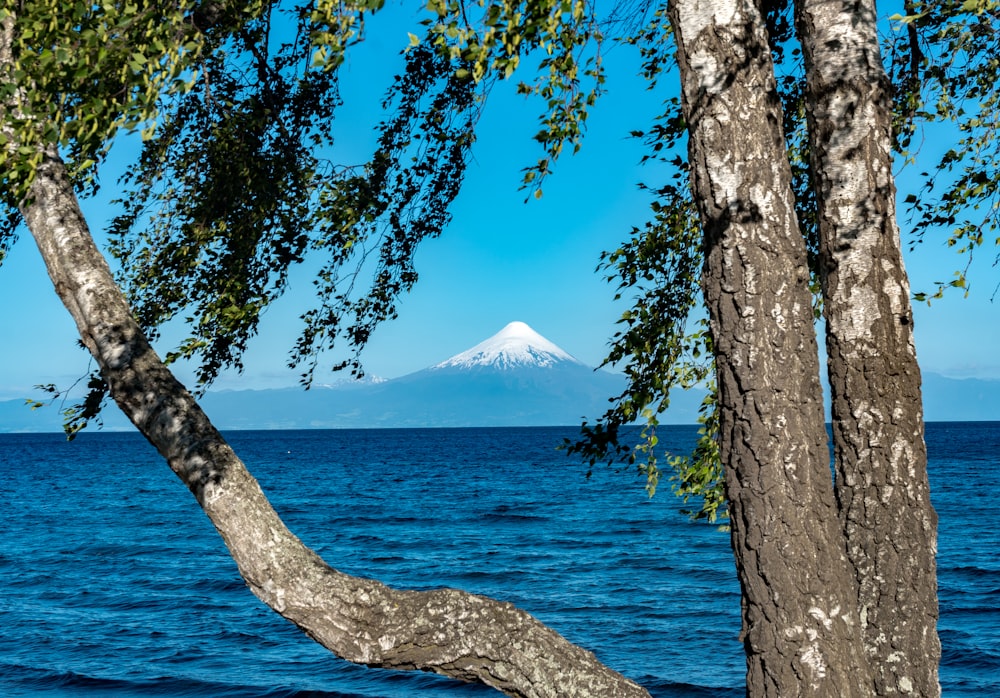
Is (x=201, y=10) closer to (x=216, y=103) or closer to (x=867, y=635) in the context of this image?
(x=216, y=103)

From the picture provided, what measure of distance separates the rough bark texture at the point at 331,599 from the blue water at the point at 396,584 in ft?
49.5

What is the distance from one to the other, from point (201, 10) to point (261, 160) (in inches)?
60.9

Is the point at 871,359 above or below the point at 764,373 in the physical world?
above

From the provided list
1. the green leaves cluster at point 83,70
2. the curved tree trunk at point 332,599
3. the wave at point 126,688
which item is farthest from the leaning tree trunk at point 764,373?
the wave at point 126,688

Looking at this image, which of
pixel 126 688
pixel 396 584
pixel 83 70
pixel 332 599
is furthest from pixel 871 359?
pixel 396 584

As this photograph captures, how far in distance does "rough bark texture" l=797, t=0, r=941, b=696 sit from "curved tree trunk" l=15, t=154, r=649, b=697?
1.35m

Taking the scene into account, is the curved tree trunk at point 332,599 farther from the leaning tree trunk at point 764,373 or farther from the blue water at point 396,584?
the blue water at point 396,584

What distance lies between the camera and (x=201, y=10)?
20.5ft

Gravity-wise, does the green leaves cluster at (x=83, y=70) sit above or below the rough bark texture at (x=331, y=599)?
above

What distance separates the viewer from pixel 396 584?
29.6m

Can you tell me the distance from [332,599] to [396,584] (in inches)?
1031

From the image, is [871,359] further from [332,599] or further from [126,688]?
[126,688]

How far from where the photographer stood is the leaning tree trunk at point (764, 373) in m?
4.12

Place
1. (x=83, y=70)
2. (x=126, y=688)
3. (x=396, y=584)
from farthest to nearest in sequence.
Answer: (x=396, y=584), (x=126, y=688), (x=83, y=70)
